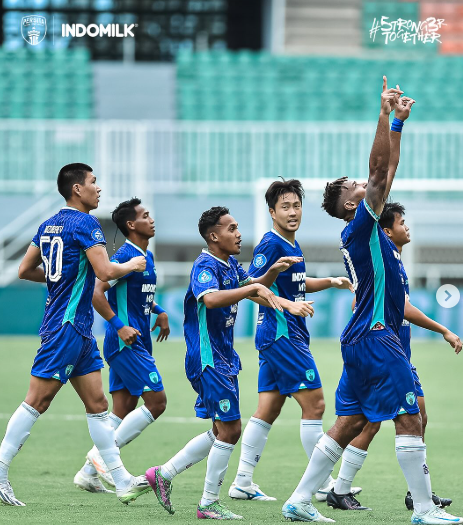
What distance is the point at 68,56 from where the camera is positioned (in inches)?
990

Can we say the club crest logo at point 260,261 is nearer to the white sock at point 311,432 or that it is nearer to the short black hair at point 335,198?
the short black hair at point 335,198

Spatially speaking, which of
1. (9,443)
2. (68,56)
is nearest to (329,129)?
(68,56)

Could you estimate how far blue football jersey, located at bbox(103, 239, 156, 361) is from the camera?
725cm

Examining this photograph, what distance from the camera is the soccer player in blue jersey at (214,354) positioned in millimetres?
5734

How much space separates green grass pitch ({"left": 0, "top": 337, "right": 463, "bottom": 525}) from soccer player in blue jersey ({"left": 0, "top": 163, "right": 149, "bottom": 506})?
34 cm

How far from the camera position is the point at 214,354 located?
5.91m

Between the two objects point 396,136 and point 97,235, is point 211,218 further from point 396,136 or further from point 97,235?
point 396,136

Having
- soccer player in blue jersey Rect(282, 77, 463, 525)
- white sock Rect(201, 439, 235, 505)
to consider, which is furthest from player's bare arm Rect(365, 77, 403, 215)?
white sock Rect(201, 439, 235, 505)

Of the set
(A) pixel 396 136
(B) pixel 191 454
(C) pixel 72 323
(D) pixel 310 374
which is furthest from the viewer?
(D) pixel 310 374

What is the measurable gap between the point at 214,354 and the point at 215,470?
2.29 ft

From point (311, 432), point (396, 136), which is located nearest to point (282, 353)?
point (311, 432)

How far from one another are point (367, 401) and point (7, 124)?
61.0 feet

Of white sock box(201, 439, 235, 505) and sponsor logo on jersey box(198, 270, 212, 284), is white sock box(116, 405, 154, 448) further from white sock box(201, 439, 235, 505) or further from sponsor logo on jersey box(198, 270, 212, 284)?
sponsor logo on jersey box(198, 270, 212, 284)

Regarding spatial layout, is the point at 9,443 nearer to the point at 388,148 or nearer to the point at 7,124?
the point at 388,148
